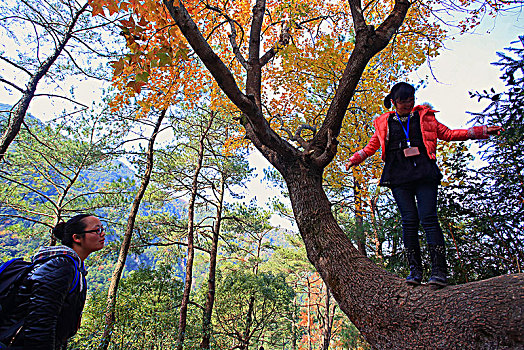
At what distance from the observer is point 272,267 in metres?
18.0

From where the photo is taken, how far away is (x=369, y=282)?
1744 millimetres

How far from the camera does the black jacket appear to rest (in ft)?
4.01

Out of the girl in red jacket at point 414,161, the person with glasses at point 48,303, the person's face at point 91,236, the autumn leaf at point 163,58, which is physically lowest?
the person with glasses at point 48,303

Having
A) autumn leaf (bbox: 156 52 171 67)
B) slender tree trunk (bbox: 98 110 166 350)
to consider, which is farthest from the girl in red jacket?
slender tree trunk (bbox: 98 110 166 350)

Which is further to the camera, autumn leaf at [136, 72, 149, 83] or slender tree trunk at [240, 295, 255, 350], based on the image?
slender tree trunk at [240, 295, 255, 350]

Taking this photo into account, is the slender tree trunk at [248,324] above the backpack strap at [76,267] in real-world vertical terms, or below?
below

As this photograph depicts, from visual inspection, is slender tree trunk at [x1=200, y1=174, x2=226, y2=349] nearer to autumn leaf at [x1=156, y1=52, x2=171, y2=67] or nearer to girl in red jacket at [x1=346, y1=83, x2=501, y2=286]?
girl in red jacket at [x1=346, y1=83, x2=501, y2=286]

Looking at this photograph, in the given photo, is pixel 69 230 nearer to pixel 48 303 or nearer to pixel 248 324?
pixel 48 303

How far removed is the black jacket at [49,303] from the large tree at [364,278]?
1.65 meters

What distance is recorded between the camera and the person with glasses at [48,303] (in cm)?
122

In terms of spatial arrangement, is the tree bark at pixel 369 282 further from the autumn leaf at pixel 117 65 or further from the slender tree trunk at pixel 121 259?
the slender tree trunk at pixel 121 259

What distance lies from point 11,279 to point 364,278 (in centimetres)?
202

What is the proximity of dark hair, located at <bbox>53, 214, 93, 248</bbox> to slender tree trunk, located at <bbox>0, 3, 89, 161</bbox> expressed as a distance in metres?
4.28

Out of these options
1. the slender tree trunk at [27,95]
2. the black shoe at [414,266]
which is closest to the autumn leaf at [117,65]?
the black shoe at [414,266]
